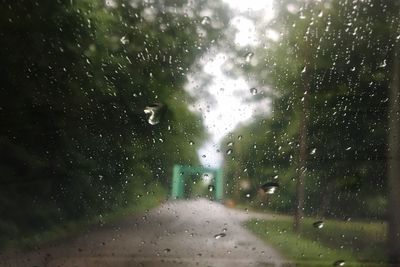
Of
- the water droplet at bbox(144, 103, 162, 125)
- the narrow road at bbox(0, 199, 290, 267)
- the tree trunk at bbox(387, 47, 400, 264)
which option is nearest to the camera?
the narrow road at bbox(0, 199, 290, 267)

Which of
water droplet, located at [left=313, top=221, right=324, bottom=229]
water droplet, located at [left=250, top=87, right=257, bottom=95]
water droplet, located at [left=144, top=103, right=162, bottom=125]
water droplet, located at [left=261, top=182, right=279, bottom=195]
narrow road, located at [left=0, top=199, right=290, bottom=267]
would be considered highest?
water droplet, located at [left=250, top=87, right=257, bottom=95]

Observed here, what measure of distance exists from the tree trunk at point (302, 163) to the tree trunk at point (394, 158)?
88cm

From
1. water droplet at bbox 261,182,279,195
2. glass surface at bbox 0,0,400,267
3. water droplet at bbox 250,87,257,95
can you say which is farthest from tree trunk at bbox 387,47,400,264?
water droplet at bbox 250,87,257,95

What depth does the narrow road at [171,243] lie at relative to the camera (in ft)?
13.7

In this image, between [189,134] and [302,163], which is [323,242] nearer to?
[302,163]

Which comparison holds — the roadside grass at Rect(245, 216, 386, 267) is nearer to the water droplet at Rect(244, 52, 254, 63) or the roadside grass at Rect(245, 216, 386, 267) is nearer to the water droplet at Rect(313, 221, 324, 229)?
the water droplet at Rect(313, 221, 324, 229)

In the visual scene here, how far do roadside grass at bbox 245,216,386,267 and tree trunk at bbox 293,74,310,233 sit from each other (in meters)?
0.07

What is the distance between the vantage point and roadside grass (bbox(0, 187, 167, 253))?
14.5 feet

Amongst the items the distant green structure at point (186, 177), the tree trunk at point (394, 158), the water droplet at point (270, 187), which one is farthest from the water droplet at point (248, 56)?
the tree trunk at point (394, 158)

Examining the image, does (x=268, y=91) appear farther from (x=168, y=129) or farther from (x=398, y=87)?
(x=398, y=87)

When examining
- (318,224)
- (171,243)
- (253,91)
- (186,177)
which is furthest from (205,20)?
(318,224)

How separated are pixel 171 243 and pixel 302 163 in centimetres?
144

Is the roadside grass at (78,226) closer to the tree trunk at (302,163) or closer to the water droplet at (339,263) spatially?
the tree trunk at (302,163)

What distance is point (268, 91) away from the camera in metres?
4.66
